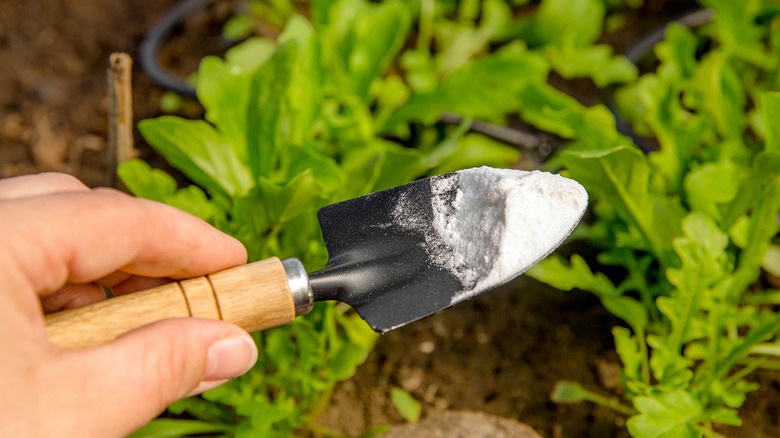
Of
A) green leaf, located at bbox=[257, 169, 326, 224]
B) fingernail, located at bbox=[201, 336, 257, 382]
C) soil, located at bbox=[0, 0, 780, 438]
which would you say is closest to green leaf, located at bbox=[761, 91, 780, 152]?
soil, located at bbox=[0, 0, 780, 438]

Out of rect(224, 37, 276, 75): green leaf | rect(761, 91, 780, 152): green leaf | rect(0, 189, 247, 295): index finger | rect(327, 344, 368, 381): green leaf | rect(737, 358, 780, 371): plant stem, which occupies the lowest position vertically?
rect(737, 358, 780, 371): plant stem

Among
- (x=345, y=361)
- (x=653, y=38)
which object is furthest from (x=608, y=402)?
(x=653, y=38)

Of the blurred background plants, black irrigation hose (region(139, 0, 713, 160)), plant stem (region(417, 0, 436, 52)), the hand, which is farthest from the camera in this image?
plant stem (region(417, 0, 436, 52))

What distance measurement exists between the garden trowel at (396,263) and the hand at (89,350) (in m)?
0.03

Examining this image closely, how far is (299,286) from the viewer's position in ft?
2.04

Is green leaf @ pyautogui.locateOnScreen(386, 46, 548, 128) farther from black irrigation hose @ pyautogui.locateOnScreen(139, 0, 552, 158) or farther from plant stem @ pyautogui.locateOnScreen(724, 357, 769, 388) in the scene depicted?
plant stem @ pyautogui.locateOnScreen(724, 357, 769, 388)

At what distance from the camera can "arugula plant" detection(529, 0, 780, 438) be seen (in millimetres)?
798

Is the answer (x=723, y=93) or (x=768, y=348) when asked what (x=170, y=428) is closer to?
(x=768, y=348)

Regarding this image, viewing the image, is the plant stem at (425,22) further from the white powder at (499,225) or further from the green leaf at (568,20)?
the white powder at (499,225)

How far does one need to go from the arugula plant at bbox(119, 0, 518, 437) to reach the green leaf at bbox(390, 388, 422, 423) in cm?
10

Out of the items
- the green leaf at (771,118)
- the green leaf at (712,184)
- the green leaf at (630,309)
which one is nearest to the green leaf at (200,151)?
the green leaf at (630,309)

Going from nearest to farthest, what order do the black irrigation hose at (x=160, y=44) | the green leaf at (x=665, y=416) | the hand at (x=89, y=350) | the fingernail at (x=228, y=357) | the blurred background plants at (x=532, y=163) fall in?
the hand at (x=89, y=350), the fingernail at (x=228, y=357), the green leaf at (x=665, y=416), the blurred background plants at (x=532, y=163), the black irrigation hose at (x=160, y=44)

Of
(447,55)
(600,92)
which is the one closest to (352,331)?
(447,55)

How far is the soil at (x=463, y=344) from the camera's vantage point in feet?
3.17
